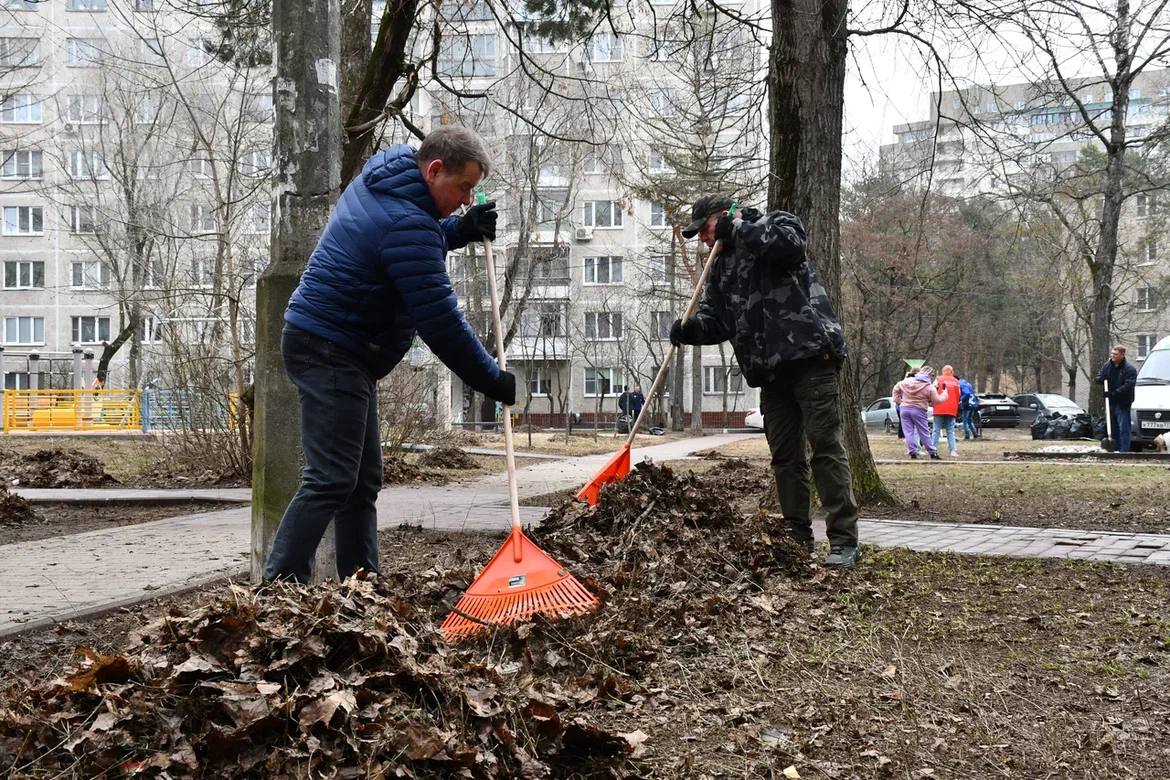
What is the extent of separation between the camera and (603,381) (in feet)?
171

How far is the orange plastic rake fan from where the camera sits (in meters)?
3.90

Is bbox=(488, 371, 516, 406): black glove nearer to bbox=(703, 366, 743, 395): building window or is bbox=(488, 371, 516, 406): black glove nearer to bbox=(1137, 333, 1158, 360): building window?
bbox=(703, 366, 743, 395): building window

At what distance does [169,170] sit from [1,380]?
9383 millimetres

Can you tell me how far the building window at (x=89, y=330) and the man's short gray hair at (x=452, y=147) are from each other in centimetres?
5467

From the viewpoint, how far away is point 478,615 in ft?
12.9

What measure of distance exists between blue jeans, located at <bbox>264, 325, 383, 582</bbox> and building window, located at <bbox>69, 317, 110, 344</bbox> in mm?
54443

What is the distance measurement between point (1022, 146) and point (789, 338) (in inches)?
273

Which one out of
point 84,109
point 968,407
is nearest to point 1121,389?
point 968,407

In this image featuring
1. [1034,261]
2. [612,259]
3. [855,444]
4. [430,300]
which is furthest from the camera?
[612,259]

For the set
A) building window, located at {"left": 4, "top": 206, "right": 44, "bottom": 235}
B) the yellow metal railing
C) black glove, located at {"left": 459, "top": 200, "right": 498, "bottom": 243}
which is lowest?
the yellow metal railing

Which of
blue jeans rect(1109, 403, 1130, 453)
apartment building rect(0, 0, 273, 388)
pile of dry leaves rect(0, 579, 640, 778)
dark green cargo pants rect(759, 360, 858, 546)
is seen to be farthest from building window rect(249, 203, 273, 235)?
blue jeans rect(1109, 403, 1130, 453)

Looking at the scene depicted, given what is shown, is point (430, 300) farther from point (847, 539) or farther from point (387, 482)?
point (387, 482)

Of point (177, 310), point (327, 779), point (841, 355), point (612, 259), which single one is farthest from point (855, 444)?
point (612, 259)

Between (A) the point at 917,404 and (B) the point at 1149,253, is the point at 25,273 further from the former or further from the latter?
(B) the point at 1149,253
